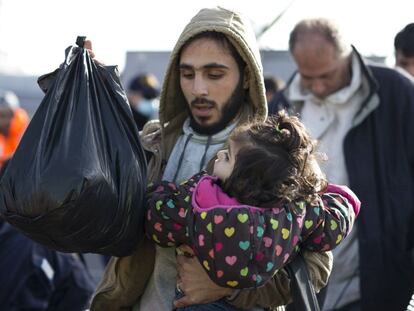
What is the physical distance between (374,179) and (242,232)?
2190 mm

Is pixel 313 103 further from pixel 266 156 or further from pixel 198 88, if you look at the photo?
pixel 266 156

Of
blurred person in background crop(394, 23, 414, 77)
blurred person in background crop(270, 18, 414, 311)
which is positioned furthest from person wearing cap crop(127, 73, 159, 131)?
blurred person in background crop(270, 18, 414, 311)

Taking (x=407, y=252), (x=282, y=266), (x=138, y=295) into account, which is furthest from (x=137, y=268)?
(x=407, y=252)

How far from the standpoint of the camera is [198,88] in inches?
137

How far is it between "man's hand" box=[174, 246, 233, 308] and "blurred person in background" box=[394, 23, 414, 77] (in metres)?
3.15

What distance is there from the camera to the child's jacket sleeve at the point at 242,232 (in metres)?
2.94

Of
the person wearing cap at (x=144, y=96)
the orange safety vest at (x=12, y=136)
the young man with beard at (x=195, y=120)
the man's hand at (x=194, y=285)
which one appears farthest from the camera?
the person wearing cap at (x=144, y=96)

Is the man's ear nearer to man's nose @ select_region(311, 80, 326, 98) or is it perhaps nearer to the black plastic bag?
the black plastic bag

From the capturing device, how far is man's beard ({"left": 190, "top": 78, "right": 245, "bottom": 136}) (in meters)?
3.51

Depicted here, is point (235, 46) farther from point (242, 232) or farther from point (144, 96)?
point (144, 96)

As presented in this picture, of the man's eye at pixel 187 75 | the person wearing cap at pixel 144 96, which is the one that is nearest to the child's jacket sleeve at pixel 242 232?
the man's eye at pixel 187 75

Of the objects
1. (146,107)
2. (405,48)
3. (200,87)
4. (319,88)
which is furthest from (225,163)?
(146,107)

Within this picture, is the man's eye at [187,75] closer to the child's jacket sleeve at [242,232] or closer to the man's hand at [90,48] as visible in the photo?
the man's hand at [90,48]

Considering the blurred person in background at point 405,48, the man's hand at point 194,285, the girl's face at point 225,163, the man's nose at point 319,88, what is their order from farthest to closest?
1. the blurred person in background at point 405,48
2. the man's nose at point 319,88
3. the man's hand at point 194,285
4. the girl's face at point 225,163
